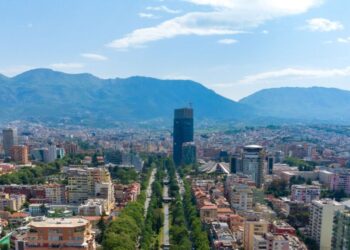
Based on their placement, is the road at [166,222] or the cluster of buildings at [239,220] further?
the road at [166,222]

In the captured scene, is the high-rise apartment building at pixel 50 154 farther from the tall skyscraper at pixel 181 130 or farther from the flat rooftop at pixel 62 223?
the flat rooftop at pixel 62 223

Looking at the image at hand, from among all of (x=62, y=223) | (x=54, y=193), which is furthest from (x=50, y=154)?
(x=62, y=223)

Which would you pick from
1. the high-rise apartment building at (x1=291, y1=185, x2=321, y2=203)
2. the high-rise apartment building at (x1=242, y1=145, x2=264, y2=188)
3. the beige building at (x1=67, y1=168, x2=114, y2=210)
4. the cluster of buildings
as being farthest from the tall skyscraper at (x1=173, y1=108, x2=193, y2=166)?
the high-rise apartment building at (x1=291, y1=185, x2=321, y2=203)

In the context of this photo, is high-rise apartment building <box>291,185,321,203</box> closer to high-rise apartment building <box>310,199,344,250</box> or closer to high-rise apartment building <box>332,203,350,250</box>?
high-rise apartment building <box>310,199,344,250</box>

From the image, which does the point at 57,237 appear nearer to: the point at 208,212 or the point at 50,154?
the point at 208,212

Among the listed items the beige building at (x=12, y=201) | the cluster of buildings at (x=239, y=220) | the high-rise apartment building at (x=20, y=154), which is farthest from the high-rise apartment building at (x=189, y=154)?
the beige building at (x=12, y=201)

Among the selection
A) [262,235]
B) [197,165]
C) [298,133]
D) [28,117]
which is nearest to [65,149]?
[197,165]

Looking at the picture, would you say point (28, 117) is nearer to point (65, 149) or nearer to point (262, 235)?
point (65, 149)

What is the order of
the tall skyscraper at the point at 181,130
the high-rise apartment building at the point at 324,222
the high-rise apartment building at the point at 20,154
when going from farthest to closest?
1. the tall skyscraper at the point at 181,130
2. the high-rise apartment building at the point at 20,154
3. the high-rise apartment building at the point at 324,222
